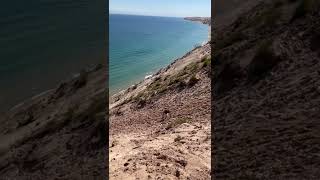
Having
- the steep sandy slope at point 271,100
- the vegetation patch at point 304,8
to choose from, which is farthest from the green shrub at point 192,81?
the vegetation patch at point 304,8

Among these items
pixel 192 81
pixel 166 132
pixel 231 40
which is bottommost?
pixel 166 132

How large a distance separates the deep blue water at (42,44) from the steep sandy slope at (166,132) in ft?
63.3

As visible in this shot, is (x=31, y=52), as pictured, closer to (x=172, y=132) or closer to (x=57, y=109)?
(x=57, y=109)

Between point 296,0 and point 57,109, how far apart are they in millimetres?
12245

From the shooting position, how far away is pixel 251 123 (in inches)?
483

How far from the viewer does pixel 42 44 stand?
53.4 m

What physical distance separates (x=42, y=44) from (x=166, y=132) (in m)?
42.0

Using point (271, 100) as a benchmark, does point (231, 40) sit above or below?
above

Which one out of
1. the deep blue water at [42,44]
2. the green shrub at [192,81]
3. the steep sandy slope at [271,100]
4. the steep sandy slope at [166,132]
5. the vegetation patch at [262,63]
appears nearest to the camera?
the steep sandy slope at [271,100]

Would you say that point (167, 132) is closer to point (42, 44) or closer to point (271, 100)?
point (271, 100)

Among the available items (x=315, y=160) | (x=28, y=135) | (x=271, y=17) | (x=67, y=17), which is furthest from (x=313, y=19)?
(x=67, y=17)

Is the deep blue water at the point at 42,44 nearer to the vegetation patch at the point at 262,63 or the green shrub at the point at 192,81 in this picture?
the green shrub at the point at 192,81

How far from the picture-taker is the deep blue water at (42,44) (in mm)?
41062

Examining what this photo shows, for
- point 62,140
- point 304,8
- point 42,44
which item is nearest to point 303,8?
point 304,8
